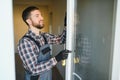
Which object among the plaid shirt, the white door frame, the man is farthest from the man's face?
the white door frame

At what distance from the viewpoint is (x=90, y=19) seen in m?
1.88

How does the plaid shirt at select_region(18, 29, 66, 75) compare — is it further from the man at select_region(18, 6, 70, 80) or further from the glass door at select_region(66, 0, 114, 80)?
the glass door at select_region(66, 0, 114, 80)

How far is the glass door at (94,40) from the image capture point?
176 centimetres

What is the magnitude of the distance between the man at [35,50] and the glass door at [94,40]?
0.85 ft
